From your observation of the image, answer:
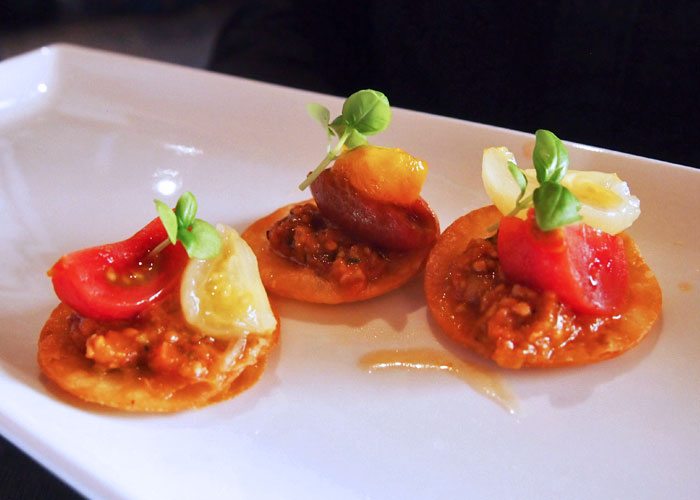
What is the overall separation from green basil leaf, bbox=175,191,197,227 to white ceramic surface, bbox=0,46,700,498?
0.49 metres

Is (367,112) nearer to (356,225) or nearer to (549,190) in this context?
(356,225)

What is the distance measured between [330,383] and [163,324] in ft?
1.71

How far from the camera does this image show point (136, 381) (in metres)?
1.96

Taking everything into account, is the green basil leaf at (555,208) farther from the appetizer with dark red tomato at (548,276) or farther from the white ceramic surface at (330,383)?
the white ceramic surface at (330,383)

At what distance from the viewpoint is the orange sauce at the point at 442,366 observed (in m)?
2.01

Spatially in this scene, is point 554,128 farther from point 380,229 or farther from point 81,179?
point 81,179

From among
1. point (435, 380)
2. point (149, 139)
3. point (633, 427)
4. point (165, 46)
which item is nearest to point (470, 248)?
point (435, 380)

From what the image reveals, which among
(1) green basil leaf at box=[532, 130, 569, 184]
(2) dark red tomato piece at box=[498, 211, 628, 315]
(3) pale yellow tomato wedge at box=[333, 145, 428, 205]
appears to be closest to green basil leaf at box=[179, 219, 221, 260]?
(3) pale yellow tomato wedge at box=[333, 145, 428, 205]

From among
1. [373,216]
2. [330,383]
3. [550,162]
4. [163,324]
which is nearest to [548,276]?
[550,162]

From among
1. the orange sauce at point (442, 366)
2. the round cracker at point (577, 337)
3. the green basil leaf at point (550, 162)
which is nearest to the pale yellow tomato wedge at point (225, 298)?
the orange sauce at point (442, 366)

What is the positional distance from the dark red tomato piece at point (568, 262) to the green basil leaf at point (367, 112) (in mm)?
549

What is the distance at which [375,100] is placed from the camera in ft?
7.63

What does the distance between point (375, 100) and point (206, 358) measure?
1.01m

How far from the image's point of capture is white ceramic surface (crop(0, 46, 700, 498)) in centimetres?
174
